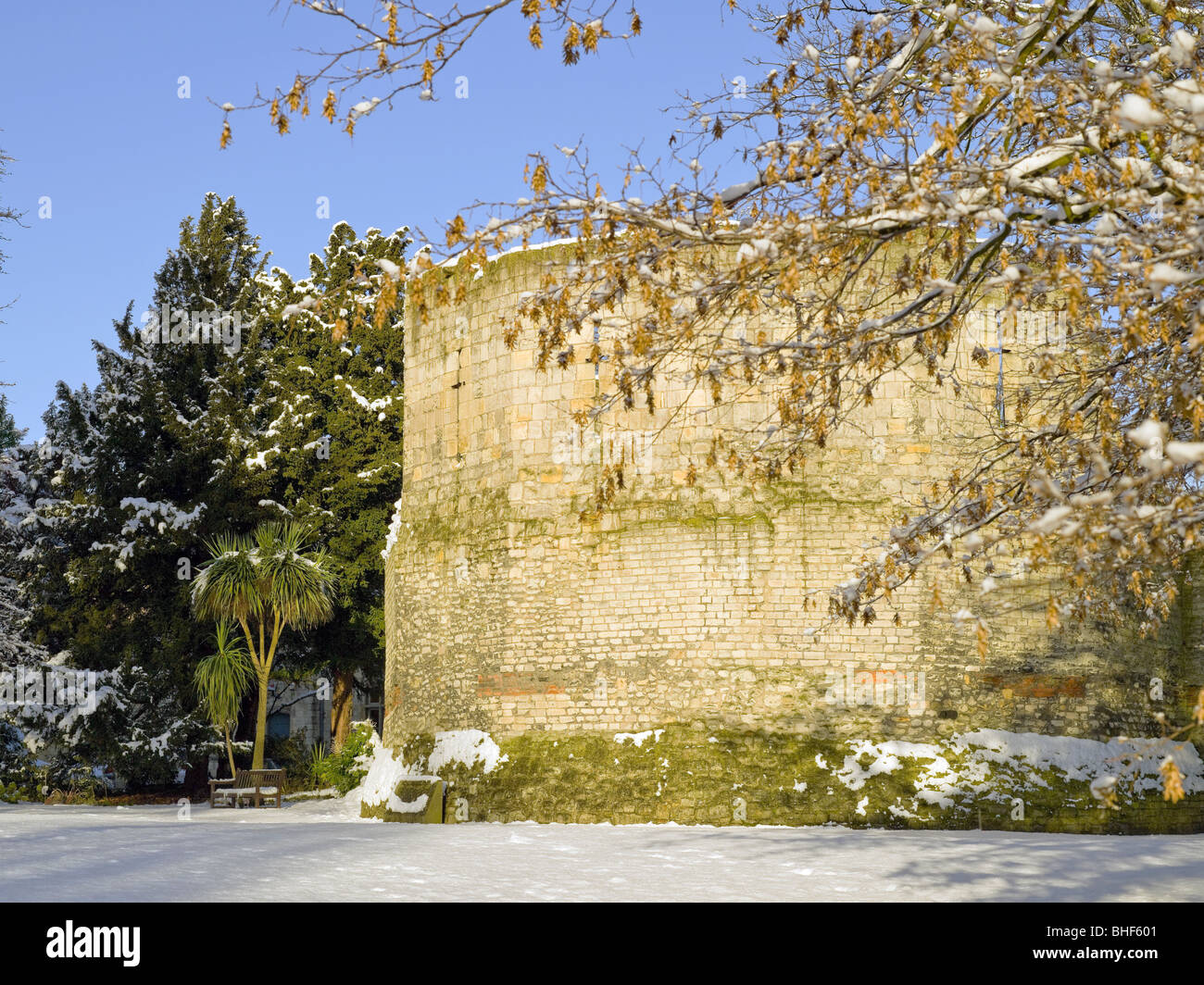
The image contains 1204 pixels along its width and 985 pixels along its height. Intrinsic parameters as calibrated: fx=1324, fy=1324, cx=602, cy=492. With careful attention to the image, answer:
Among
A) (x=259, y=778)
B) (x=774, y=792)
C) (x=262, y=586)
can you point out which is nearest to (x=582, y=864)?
(x=774, y=792)

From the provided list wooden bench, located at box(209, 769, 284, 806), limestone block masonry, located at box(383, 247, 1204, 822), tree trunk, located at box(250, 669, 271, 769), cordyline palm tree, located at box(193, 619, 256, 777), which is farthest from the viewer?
cordyline palm tree, located at box(193, 619, 256, 777)

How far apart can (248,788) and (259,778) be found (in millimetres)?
465

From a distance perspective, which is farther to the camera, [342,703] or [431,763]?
[342,703]

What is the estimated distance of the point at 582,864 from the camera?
9242mm

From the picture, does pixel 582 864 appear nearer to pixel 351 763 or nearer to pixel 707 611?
pixel 707 611

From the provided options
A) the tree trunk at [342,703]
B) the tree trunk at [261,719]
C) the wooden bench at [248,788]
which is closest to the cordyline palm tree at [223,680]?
the tree trunk at [261,719]

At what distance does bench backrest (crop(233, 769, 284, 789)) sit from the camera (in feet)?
62.3

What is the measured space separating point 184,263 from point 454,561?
1364cm

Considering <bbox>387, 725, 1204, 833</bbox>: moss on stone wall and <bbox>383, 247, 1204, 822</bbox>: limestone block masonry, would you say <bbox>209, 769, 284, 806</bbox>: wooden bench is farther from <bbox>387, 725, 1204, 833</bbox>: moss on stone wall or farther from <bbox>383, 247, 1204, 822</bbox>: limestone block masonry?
<bbox>387, 725, 1204, 833</bbox>: moss on stone wall

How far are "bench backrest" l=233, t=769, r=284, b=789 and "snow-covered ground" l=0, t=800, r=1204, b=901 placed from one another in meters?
6.59

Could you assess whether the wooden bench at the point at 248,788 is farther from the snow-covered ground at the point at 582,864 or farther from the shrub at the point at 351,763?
the snow-covered ground at the point at 582,864

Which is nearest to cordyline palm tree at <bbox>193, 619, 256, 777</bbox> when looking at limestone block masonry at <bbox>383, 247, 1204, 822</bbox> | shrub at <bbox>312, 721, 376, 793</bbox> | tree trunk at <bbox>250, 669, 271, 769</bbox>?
tree trunk at <bbox>250, 669, 271, 769</bbox>

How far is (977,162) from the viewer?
6.37 meters

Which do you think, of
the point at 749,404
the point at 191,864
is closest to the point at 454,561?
the point at 749,404
